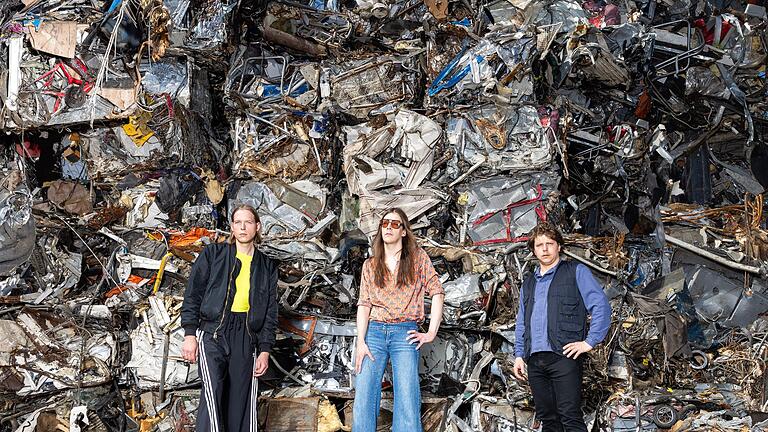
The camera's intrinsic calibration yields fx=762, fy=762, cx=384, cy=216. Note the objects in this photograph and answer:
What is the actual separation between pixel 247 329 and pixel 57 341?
8.50 feet

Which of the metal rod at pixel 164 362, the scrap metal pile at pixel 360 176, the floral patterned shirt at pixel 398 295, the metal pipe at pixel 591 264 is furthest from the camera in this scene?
the metal pipe at pixel 591 264

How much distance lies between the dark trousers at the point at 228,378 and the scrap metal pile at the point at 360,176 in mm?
1126

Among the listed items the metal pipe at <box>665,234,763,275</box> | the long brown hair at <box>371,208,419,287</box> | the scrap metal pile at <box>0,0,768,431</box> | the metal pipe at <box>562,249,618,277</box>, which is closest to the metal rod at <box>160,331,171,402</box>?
the scrap metal pile at <box>0,0,768,431</box>

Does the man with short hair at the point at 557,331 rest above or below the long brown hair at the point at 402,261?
below

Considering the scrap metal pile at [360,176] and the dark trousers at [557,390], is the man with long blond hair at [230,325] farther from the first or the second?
the dark trousers at [557,390]

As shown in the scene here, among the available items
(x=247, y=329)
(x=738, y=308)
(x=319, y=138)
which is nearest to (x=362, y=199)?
(x=319, y=138)

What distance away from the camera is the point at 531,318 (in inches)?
192

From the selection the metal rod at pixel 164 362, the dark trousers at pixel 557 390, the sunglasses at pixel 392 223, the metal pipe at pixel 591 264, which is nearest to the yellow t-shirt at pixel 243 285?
the sunglasses at pixel 392 223

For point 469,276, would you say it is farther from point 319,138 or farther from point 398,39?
point 398,39

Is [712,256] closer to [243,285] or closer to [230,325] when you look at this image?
[243,285]

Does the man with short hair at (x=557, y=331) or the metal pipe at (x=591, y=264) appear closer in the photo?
the man with short hair at (x=557, y=331)

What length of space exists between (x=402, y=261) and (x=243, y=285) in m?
1.07

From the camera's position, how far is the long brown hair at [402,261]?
5.04 meters

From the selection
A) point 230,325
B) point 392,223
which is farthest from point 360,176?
point 230,325
